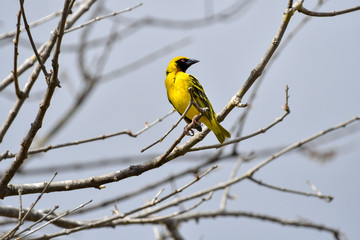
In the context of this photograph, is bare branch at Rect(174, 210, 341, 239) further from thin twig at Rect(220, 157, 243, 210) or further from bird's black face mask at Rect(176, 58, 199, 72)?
bird's black face mask at Rect(176, 58, 199, 72)

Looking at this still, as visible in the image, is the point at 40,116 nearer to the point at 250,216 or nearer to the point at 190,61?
the point at 250,216

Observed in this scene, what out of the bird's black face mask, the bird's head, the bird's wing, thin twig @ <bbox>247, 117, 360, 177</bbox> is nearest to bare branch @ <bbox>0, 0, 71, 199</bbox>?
thin twig @ <bbox>247, 117, 360, 177</bbox>

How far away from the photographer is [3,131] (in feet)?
11.2

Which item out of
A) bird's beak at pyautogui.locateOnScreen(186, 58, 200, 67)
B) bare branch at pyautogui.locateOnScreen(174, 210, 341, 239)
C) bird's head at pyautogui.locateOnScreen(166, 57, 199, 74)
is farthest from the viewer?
bird's beak at pyautogui.locateOnScreen(186, 58, 200, 67)

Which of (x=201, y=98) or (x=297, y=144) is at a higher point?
(x=201, y=98)

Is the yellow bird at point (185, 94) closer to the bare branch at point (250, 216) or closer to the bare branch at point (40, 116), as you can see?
the bare branch at point (250, 216)

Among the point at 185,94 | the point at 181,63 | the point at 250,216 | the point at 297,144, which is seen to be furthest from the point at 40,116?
the point at 181,63

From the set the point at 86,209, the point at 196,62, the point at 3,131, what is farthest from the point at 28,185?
the point at 196,62

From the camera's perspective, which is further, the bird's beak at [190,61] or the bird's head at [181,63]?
the bird's beak at [190,61]

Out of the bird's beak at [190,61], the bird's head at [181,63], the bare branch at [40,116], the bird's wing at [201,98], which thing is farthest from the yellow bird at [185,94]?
the bare branch at [40,116]

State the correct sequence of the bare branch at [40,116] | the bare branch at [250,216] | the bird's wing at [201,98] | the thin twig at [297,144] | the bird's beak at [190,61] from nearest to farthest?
1. the bare branch at [40,116]
2. the thin twig at [297,144]
3. the bird's wing at [201,98]
4. the bare branch at [250,216]
5. the bird's beak at [190,61]

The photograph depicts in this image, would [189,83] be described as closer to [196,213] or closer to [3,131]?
[196,213]

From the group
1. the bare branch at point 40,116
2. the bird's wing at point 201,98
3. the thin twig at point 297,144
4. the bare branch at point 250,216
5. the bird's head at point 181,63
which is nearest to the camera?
the bare branch at point 40,116

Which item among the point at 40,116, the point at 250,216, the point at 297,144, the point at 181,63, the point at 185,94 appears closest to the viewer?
the point at 40,116
